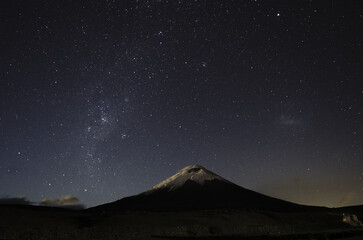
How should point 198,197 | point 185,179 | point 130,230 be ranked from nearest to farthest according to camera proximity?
1. point 130,230
2. point 198,197
3. point 185,179

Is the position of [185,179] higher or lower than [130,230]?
higher

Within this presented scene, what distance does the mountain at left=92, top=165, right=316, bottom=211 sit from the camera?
130625 millimetres

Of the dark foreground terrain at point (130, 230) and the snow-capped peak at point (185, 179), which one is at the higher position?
the snow-capped peak at point (185, 179)

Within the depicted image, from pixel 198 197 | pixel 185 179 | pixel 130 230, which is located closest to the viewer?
pixel 130 230

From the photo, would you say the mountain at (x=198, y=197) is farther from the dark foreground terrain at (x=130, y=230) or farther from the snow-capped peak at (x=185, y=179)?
the dark foreground terrain at (x=130, y=230)

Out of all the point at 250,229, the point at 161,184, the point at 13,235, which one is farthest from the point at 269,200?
the point at 13,235

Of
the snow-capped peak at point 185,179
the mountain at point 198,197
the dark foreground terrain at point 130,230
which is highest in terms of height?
the snow-capped peak at point 185,179

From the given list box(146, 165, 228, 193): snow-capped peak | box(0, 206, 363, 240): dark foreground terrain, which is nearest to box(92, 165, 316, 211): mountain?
box(146, 165, 228, 193): snow-capped peak

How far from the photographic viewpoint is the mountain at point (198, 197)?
131m

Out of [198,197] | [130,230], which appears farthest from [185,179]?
[130,230]

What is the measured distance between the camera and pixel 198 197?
150250 millimetres

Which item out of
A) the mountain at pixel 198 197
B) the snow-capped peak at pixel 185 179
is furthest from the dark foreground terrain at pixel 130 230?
the snow-capped peak at pixel 185 179

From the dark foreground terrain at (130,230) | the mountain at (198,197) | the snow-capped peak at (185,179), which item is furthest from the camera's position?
the snow-capped peak at (185,179)

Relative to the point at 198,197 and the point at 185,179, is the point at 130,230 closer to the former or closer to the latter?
the point at 198,197
